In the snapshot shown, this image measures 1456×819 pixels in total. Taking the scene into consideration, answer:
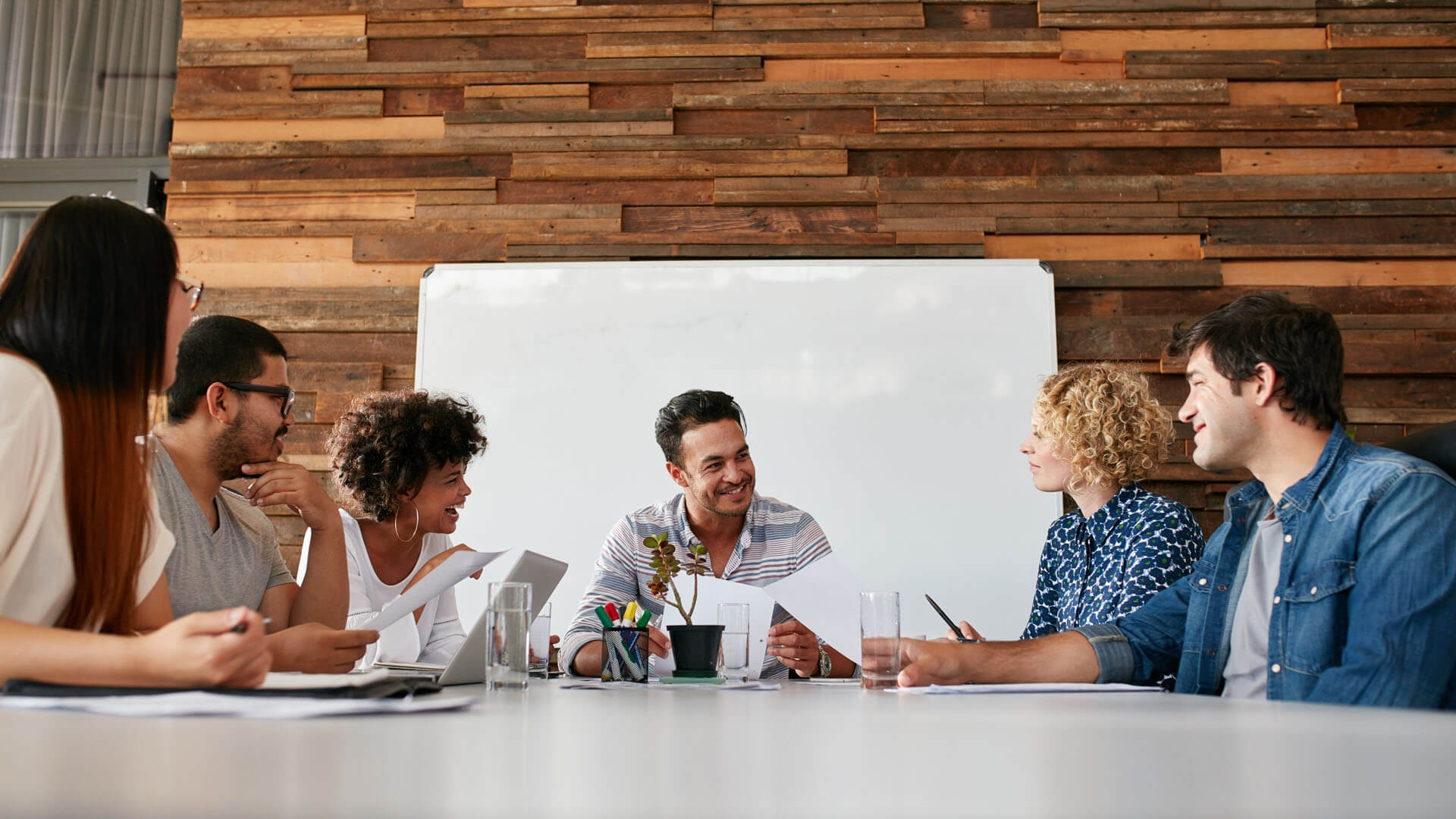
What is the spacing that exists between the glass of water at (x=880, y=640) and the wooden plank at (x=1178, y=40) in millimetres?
2864

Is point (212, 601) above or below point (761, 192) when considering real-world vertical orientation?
below

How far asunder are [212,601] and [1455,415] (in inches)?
144

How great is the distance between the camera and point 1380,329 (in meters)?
3.51

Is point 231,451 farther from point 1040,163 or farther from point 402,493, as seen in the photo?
point 1040,163

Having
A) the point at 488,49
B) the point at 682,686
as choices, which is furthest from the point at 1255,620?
the point at 488,49

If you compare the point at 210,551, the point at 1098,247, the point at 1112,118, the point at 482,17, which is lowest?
the point at 210,551

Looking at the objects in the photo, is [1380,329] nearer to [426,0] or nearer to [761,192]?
[761,192]

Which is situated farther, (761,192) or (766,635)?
(761,192)

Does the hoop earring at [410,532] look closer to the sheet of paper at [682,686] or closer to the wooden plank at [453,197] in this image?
the sheet of paper at [682,686]

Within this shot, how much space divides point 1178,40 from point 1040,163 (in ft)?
2.21

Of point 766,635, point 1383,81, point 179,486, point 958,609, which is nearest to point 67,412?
point 179,486

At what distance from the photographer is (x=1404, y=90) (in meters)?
3.65

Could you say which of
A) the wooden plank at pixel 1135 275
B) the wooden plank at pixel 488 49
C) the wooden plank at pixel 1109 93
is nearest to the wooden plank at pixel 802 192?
the wooden plank at pixel 1109 93

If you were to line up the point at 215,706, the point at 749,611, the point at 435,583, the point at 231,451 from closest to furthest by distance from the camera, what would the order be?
the point at 215,706, the point at 435,583, the point at 749,611, the point at 231,451
